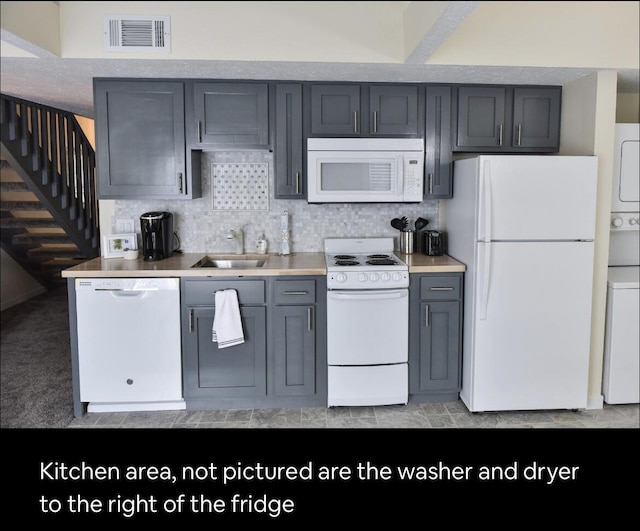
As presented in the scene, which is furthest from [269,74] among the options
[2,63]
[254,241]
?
[2,63]

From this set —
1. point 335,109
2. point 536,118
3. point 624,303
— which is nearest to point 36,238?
point 335,109

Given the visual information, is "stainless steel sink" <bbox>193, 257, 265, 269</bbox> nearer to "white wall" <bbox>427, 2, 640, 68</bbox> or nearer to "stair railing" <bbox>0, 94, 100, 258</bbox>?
"white wall" <bbox>427, 2, 640, 68</bbox>

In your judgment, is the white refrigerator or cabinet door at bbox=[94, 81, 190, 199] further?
cabinet door at bbox=[94, 81, 190, 199]

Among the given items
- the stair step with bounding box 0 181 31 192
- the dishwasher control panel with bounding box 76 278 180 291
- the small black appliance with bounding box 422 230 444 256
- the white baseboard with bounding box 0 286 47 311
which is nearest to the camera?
the dishwasher control panel with bounding box 76 278 180 291

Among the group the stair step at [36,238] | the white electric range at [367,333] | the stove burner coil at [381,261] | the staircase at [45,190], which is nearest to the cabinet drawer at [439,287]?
the white electric range at [367,333]

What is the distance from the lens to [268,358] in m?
3.39

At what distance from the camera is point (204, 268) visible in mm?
3312

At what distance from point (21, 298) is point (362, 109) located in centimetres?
509

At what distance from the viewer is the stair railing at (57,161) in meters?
4.79

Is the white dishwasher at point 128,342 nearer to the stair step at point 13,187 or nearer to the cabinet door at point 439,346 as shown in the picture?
the cabinet door at point 439,346

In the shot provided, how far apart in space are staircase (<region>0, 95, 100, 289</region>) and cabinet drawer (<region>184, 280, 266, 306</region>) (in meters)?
2.44

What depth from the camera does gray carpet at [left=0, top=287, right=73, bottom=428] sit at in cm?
340

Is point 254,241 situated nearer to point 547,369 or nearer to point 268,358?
point 268,358

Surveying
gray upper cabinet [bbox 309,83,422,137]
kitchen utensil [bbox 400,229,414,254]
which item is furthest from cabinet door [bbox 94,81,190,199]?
kitchen utensil [bbox 400,229,414,254]
